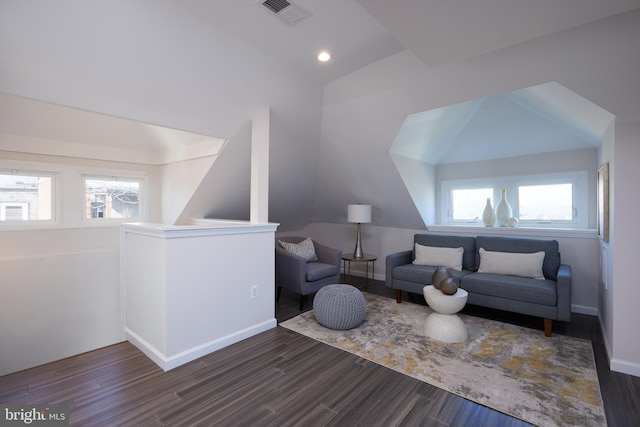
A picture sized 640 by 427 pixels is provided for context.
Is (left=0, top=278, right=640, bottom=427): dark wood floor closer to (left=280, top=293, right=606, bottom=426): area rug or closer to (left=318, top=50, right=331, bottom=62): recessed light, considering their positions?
(left=280, top=293, right=606, bottom=426): area rug

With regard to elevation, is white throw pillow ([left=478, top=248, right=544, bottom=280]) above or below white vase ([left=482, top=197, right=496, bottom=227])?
below

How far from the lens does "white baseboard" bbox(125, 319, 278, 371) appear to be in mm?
2321

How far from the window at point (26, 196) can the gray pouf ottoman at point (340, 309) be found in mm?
3451

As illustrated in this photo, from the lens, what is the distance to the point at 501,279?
3176mm

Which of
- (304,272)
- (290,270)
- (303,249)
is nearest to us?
(304,272)

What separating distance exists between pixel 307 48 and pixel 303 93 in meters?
0.77

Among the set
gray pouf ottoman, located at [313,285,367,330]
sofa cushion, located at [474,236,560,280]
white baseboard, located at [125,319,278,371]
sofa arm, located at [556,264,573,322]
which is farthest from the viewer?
sofa cushion, located at [474,236,560,280]

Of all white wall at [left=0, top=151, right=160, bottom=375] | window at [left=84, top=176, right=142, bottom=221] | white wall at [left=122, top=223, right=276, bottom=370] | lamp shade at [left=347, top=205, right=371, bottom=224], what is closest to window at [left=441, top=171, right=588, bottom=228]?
lamp shade at [left=347, top=205, right=371, bottom=224]

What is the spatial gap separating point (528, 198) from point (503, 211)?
375 mm

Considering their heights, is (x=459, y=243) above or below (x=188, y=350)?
above

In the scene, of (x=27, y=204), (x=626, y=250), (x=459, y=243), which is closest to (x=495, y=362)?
(x=626, y=250)

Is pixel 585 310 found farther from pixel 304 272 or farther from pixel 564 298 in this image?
pixel 304 272

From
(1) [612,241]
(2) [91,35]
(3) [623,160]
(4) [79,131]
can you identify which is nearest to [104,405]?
(2) [91,35]

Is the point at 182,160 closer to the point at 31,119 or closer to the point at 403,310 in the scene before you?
the point at 31,119
